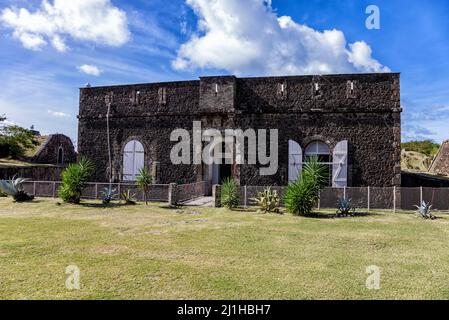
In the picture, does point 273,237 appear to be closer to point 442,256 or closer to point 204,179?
point 442,256

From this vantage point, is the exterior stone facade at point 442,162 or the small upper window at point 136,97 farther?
the exterior stone facade at point 442,162

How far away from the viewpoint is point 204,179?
1705 centimetres

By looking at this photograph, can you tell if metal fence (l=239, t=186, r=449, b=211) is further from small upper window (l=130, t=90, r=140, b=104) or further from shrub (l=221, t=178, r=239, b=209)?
small upper window (l=130, t=90, r=140, b=104)

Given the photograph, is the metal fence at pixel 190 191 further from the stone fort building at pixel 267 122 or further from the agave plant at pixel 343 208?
the agave plant at pixel 343 208

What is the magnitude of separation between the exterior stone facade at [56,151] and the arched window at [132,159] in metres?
12.6

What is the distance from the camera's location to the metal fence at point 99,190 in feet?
48.0

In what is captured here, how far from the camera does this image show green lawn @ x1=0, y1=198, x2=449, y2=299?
478cm

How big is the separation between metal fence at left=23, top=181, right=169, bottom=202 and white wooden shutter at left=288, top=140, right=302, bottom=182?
560 cm

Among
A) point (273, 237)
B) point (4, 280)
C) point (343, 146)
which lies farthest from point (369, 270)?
point (343, 146)

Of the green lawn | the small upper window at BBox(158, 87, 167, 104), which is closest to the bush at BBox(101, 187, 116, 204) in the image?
the green lawn

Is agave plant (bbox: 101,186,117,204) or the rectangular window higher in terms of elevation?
the rectangular window

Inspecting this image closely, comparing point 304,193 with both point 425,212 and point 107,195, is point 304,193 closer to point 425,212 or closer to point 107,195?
point 425,212

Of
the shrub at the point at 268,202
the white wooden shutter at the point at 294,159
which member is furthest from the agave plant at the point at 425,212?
the white wooden shutter at the point at 294,159
